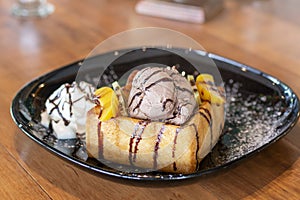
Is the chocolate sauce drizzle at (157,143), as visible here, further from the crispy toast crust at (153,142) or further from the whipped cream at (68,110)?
the whipped cream at (68,110)

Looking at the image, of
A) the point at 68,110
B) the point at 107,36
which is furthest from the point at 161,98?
the point at 107,36

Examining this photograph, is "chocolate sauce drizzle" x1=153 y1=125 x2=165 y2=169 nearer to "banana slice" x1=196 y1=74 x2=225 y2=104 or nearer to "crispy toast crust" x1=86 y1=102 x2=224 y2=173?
"crispy toast crust" x1=86 y1=102 x2=224 y2=173

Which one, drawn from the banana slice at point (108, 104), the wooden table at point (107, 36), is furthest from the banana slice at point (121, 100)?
the wooden table at point (107, 36)

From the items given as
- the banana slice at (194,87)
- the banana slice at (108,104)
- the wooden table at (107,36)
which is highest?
the banana slice at (194,87)

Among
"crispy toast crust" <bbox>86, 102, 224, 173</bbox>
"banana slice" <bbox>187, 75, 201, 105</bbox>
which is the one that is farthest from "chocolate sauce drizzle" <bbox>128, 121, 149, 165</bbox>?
"banana slice" <bbox>187, 75, 201, 105</bbox>

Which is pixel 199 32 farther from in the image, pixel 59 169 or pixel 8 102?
pixel 59 169

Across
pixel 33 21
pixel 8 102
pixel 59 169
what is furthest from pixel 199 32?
pixel 59 169

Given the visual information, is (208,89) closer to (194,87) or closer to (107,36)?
(194,87)
